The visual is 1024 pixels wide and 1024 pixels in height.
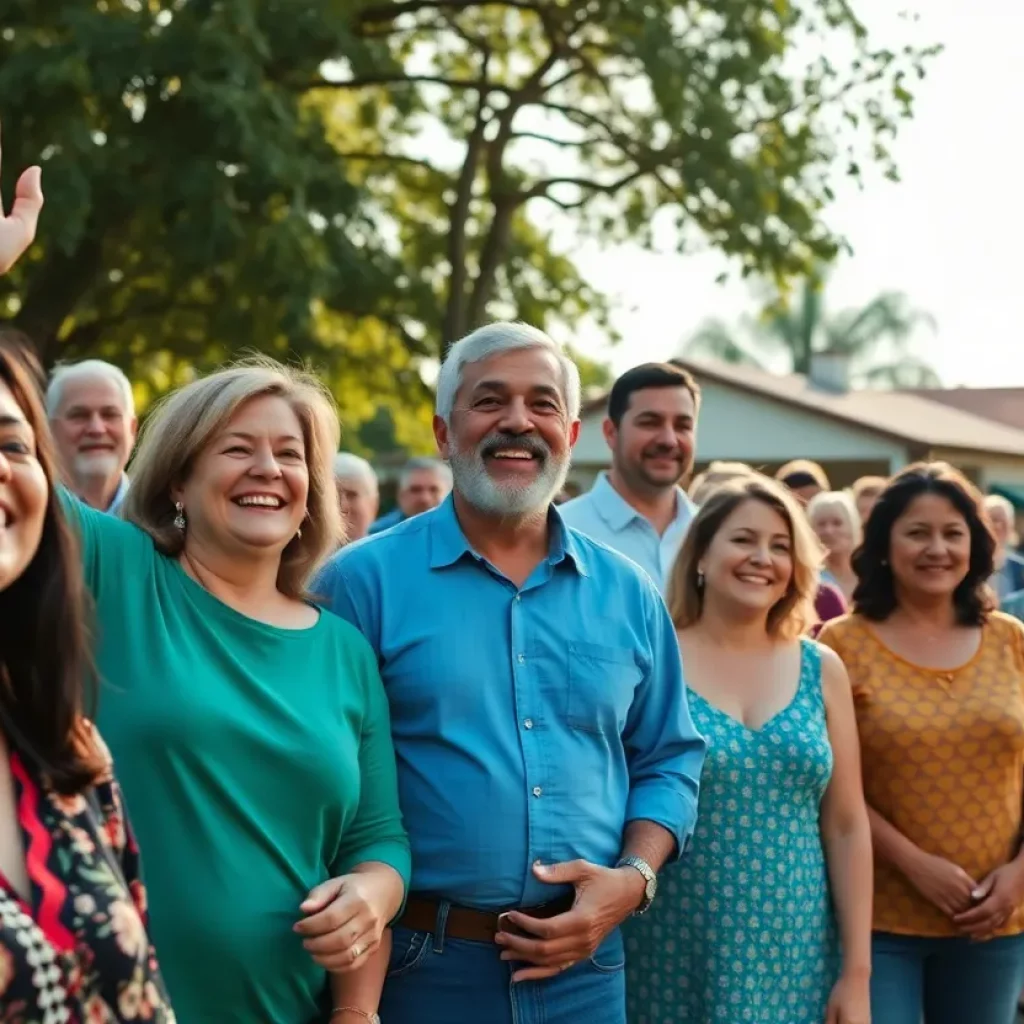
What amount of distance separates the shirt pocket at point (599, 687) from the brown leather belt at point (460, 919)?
1.51 ft

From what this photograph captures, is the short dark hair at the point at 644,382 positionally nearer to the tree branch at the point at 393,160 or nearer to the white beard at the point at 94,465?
the white beard at the point at 94,465

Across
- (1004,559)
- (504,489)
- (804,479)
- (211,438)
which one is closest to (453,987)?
(504,489)

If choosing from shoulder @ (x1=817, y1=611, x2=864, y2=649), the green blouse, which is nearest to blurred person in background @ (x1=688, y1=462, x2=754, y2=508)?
shoulder @ (x1=817, y1=611, x2=864, y2=649)

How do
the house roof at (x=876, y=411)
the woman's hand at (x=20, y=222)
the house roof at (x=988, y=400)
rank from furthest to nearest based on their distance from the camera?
the house roof at (x=988, y=400)
the house roof at (x=876, y=411)
the woman's hand at (x=20, y=222)

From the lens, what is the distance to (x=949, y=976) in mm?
4750

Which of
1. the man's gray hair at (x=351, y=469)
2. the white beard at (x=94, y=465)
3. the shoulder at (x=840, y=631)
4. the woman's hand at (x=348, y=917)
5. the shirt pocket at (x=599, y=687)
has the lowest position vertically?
the woman's hand at (x=348, y=917)

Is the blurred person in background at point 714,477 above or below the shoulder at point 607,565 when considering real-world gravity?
above

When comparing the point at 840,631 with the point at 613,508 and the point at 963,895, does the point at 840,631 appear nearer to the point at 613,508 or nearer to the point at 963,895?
the point at 963,895

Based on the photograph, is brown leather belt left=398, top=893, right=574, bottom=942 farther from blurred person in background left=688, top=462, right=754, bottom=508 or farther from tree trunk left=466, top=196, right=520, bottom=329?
tree trunk left=466, top=196, right=520, bottom=329

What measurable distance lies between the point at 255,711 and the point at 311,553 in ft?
1.66

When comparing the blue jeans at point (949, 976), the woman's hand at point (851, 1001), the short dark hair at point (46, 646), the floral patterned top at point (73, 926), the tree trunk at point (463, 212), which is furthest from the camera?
the tree trunk at point (463, 212)

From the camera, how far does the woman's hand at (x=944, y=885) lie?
462 centimetres

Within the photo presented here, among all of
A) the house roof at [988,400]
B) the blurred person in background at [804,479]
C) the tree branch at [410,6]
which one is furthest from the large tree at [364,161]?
the house roof at [988,400]

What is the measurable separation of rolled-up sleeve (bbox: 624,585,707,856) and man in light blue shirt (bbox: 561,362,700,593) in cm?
195
